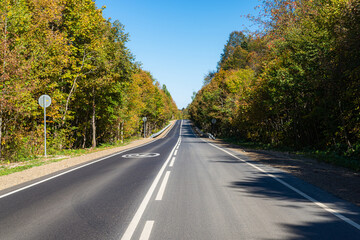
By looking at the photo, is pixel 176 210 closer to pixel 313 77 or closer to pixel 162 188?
pixel 162 188

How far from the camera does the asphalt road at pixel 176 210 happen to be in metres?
3.83

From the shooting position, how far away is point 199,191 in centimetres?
634

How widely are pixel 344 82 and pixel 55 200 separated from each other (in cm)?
1448

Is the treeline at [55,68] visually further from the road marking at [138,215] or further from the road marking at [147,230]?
the road marking at [147,230]

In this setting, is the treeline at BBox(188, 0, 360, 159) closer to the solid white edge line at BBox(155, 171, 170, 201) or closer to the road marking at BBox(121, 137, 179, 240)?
the solid white edge line at BBox(155, 171, 170, 201)

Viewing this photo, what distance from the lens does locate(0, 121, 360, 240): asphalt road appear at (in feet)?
12.6

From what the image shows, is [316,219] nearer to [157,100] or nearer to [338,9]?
[338,9]

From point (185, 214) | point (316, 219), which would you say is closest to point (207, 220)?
point (185, 214)

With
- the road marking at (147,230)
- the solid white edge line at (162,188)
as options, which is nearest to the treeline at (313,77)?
the solid white edge line at (162,188)

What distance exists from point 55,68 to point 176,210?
15580 millimetres

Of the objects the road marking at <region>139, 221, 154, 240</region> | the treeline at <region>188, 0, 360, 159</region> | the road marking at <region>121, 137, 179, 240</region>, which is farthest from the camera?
the treeline at <region>188, 0, 360, 159</region>

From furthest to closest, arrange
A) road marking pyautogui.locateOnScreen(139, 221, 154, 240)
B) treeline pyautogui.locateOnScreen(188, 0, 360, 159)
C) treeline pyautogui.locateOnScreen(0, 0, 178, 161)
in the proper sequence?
treeline pyautogui.locateOnScreen(0, 0, 178, 161) → treeline pyautogui.locateOnScreen(188, 0, 360, 159) → road marking pyautogui.locateOnScreen(139, 221, 154, 240)

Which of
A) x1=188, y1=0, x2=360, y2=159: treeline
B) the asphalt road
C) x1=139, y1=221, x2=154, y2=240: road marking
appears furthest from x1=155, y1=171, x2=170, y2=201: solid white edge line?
x1=188, y1=0, x2=360, y2=159: treeline

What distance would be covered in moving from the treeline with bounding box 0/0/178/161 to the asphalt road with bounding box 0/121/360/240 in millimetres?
8427
